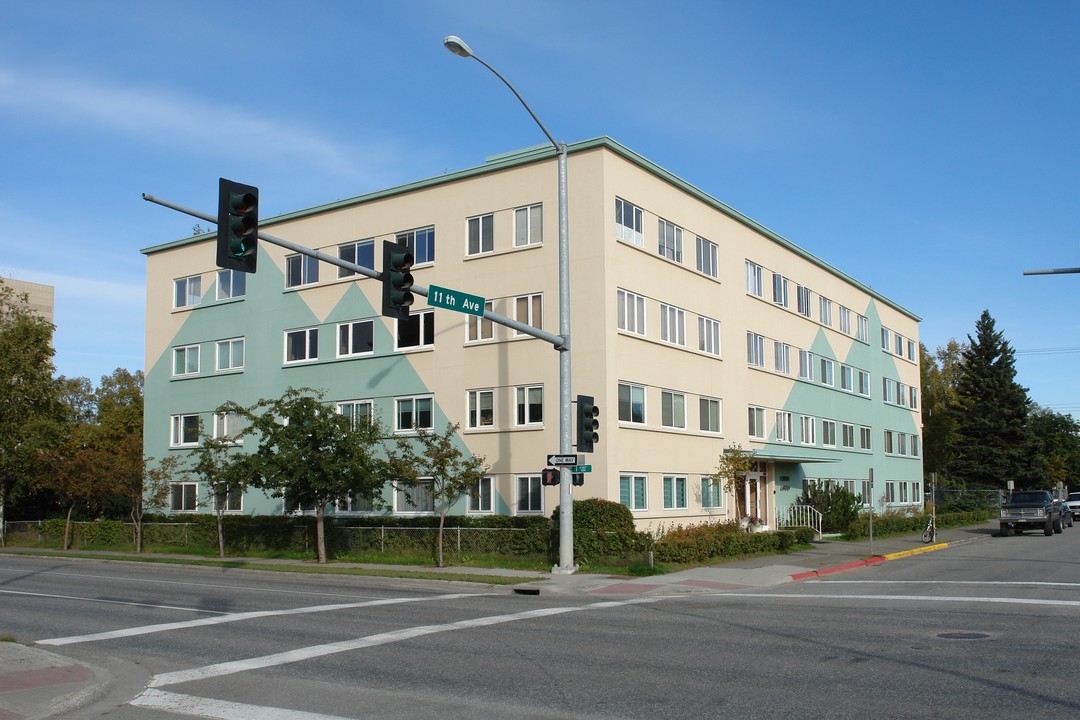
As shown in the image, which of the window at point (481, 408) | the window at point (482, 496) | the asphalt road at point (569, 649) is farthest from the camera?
the window at point (481, 408)

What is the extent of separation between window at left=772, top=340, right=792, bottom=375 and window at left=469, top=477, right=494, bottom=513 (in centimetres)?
1541

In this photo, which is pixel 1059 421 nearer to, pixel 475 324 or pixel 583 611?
pixel 475 324

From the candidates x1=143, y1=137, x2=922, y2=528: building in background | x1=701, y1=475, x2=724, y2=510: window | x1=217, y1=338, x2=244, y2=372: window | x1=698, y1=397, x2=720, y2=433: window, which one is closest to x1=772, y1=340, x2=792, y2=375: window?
x1=143, y1=137, x2=922, y2=528: building in background

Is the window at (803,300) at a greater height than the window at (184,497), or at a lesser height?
greater

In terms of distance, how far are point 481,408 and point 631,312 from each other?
580 centimetres

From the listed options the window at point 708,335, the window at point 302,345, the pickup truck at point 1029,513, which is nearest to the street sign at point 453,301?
the window at point 708,335

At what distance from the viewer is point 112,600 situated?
65.2 ft

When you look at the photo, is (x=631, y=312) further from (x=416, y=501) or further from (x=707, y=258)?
(x=416, y=501)

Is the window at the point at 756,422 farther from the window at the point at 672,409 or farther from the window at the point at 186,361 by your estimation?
the window at the point at 186,361

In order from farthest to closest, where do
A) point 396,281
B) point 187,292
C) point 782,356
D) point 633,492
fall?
1. point 187,292
2. point 782,356
3. point 633,492
4. point 396,281

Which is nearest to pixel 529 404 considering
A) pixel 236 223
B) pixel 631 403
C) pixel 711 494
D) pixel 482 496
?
pixel 631 403

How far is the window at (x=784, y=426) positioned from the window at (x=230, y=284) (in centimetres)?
2260

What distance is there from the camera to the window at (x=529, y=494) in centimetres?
3031

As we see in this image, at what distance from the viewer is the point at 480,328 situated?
106ft
